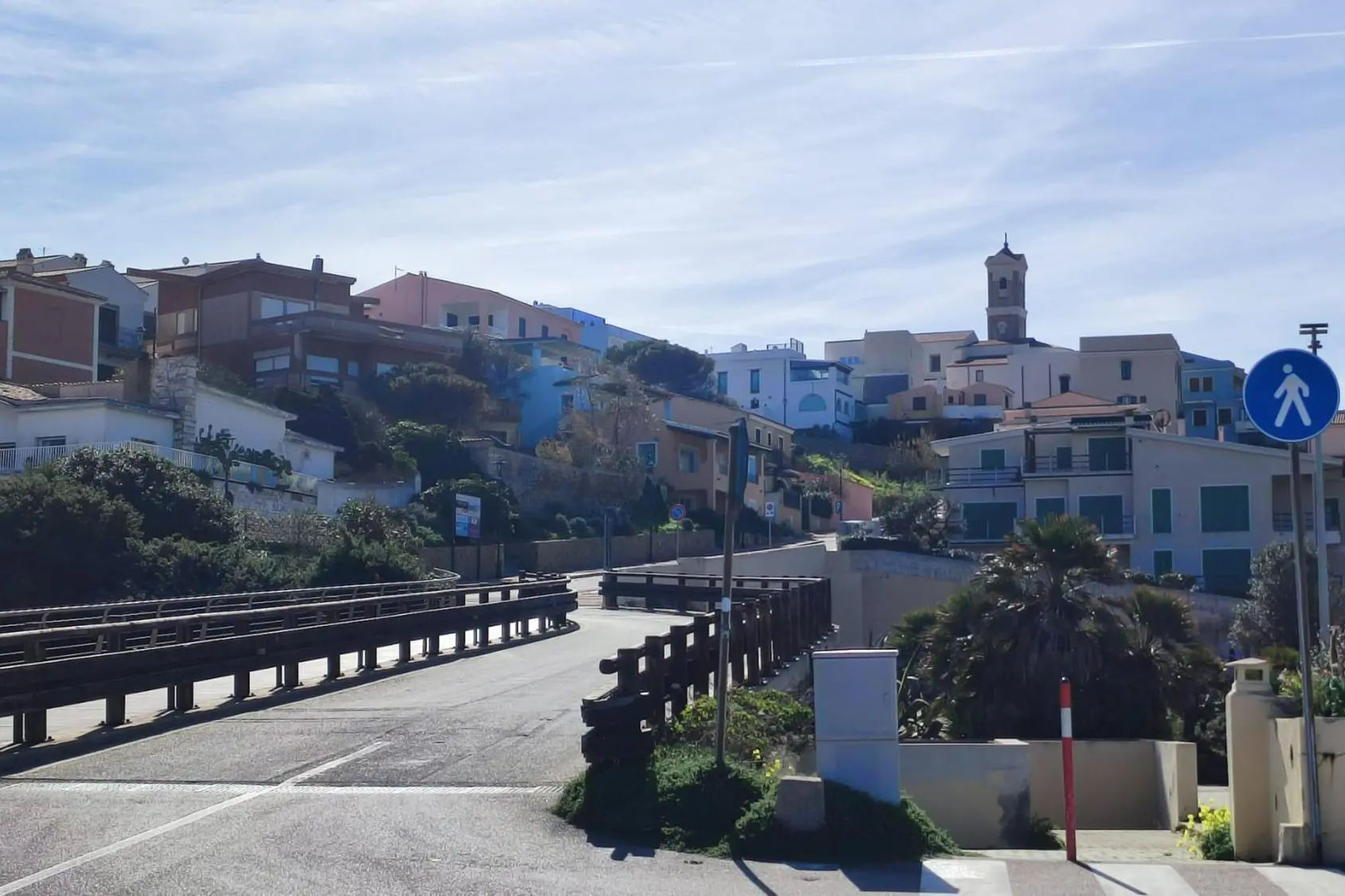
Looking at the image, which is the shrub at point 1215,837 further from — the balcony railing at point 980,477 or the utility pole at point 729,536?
the balcony railing at point 980,477

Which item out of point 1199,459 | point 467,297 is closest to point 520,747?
point 1199,459

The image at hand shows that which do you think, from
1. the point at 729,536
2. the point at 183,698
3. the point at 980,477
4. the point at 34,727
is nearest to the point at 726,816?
the point at 729,536

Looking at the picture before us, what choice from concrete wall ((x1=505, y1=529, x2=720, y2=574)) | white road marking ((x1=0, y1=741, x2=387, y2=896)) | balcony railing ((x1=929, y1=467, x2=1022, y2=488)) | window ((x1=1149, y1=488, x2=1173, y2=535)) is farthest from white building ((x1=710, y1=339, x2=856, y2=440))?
white road marking ((x1=0, y1=741, x2=387, y2=896))

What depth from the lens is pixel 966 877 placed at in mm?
8922

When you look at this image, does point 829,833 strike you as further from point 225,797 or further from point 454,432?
point 454,432

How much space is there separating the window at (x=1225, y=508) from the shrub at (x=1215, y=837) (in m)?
47.5

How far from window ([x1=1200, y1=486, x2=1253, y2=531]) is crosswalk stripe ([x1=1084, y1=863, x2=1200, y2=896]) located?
4928cm

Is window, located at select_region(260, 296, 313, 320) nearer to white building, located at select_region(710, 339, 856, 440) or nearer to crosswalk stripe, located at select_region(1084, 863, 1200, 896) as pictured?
white building, located at select_region(710, 339, 856, 440)

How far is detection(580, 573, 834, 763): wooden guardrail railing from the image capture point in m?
10.8

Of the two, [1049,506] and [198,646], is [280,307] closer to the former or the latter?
[1049,506]

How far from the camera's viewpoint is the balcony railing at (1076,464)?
59.7 metres

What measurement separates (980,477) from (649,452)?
722 inches

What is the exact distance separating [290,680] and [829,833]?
11246 mm

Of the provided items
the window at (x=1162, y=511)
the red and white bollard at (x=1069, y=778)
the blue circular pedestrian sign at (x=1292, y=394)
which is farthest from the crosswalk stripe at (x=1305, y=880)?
the window at (x=1162, y=511)
